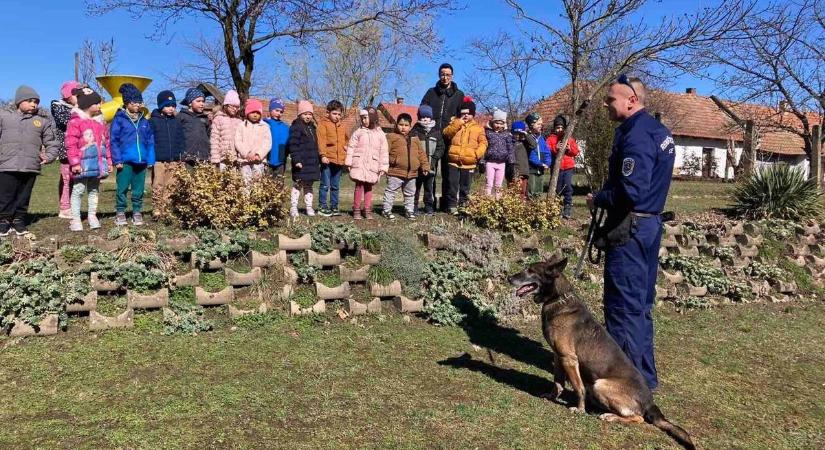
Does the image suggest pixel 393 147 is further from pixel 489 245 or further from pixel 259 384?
pixel 259 384

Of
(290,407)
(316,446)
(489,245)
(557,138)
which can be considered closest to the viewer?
(316,446)

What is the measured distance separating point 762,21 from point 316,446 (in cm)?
871

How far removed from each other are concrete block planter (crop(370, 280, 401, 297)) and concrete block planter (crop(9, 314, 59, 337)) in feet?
9.92

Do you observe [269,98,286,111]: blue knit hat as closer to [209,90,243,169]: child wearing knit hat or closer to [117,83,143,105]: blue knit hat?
[209,90,243,169]: child wearing knit hat

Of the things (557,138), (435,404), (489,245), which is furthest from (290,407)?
(557,138)

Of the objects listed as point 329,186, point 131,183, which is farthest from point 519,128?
point 131,183

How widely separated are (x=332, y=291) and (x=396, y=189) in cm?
279

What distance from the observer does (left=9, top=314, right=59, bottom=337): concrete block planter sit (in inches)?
202

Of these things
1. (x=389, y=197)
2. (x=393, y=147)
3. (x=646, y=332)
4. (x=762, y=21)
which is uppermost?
(x=762, y=21)

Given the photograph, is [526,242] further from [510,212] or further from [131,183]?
[131,183]

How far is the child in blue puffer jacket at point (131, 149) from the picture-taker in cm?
728

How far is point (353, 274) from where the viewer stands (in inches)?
262

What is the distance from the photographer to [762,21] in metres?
8.66

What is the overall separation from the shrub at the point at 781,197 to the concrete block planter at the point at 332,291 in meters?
8.29
